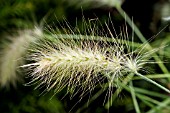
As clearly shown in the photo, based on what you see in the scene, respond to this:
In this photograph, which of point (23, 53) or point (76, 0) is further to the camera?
point (76, 0)

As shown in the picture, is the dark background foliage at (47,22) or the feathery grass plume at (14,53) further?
the dark background foliage at (47,22)

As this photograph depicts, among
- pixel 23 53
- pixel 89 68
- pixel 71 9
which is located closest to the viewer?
pixel 89 68

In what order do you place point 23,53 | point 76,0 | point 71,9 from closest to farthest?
1. point 23,53
2. point 76,0
3. point 71,9

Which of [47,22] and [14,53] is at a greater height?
[47,22]

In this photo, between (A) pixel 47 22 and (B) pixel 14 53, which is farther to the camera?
(A) pixel 47 22

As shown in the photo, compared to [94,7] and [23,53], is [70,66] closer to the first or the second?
[23,53]

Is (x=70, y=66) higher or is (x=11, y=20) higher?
(x=11, y=20)

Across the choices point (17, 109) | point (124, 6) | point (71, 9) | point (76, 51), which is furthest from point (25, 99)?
point (76, 51)

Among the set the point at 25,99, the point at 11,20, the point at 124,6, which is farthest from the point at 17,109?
the point at 124,6

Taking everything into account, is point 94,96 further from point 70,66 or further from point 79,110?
point 70,66

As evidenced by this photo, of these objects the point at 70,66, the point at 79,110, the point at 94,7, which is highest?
the point at 94,7

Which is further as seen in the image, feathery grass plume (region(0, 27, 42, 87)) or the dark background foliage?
the dark background foliage
